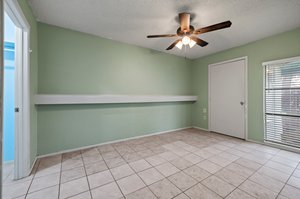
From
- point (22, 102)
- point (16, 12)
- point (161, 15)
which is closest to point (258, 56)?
point (161, 15)

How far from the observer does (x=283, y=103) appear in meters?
2.53

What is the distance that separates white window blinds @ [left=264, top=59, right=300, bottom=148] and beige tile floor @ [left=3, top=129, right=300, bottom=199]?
333 mm

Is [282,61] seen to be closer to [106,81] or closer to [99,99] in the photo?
[106,81]

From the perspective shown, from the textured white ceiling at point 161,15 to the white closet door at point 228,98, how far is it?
89 cm

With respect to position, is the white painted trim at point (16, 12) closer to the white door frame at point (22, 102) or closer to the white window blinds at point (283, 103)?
the white door frame at point (22, 102)

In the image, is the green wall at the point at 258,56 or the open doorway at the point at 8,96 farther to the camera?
the green wall at the point at 258,56

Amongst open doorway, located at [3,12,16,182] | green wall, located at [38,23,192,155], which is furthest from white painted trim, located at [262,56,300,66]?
open doorway, located at [3,12,16,182]

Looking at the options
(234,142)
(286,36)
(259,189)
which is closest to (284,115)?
(234,142)

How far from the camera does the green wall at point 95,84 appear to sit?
2.23m

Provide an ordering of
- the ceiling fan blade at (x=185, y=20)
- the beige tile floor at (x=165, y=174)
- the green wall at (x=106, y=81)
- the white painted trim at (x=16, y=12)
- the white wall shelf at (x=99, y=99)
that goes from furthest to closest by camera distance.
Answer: the green wall at (x=106, y=81), the white wall shelf at (x=99, y=99), the ceiling fan blade at (x=185, y=20), the beige tile floor at (x=165, y=174), the white painted trim at (x=16, y=12)

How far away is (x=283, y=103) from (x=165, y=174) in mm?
2817

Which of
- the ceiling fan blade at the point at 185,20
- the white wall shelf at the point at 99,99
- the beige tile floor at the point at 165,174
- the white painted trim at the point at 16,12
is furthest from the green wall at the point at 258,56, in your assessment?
the white painted trim at the point at 16,12

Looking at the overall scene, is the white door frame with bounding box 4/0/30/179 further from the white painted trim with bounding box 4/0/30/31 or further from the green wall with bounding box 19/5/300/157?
the green wall with bounding box 19/5/300/157

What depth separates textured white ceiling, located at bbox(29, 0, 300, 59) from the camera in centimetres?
172
